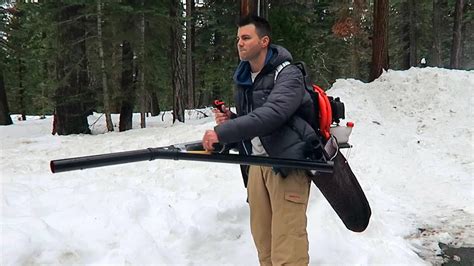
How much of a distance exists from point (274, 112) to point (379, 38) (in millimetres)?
12930

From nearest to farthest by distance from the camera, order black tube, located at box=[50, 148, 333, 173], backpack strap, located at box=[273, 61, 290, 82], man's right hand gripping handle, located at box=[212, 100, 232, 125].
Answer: black tube, located at box=[50, 148, 333, 173] < backpack strap, located at box=[273, 61, 290, 82] < man's right hand gripping handle, located at box=[212, 100, 232, 125]

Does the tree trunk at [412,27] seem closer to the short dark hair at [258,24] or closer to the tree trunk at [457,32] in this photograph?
the tree trunk at [457,32]

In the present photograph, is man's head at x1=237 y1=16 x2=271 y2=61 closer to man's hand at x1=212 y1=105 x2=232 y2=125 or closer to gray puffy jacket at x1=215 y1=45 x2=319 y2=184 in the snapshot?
gray puffy jacket at x1=215 y1=45 x2=319 y2=184

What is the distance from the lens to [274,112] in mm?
2865

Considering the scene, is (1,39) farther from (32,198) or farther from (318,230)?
(318,230)

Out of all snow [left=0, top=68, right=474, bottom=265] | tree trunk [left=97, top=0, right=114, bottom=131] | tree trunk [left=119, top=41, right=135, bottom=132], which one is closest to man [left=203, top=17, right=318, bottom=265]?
snow [left=0, top=68, right=474, bottom=265]

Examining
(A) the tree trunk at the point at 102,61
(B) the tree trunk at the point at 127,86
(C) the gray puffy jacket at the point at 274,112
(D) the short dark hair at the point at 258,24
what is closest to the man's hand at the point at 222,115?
(C) the gray puffy jacket at the point at 274,112

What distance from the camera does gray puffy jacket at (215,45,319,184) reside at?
111 inches

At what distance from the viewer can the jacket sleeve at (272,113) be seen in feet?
9.12

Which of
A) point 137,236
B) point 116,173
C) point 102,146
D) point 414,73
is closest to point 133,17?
point 102,146

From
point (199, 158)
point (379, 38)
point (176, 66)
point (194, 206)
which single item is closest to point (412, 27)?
point (379, 38)

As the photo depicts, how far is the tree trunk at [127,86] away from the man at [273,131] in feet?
36.3

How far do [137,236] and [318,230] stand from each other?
1987 mm

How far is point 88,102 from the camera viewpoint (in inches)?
524
